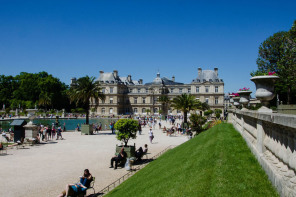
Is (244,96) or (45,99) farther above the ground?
(45,99)

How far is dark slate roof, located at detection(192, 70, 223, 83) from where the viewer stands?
2817 inches

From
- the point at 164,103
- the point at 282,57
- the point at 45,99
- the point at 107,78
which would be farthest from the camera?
the point at 107,78

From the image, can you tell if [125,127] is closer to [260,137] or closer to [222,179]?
[260,137]

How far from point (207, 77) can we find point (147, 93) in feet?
64.3

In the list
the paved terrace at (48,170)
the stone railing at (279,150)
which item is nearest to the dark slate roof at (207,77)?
the paved terrace at (48,170)

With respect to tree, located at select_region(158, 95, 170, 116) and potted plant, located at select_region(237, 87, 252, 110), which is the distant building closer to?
tree, located at select_region(158, 95, 170, 116)

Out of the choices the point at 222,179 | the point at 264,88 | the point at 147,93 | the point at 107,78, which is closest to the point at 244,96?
the point at 264,88

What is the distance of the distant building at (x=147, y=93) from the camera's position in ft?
234

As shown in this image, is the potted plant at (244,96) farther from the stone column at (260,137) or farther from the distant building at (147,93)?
the distant building at (147,93)

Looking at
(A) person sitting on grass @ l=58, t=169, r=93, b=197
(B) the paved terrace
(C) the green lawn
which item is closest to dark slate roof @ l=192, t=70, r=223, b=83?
(B) the paved terrace

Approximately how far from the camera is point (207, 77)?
72.2m

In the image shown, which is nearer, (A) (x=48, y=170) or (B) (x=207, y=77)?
(A) (x=48, y=170)

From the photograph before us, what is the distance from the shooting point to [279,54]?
1266 inches

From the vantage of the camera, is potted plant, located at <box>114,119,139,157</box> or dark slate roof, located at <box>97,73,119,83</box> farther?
dark slate roof, located at <box>97,73,119,83</box>
